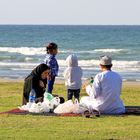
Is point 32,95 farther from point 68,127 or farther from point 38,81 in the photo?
point 68,127

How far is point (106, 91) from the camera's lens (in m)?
10.9

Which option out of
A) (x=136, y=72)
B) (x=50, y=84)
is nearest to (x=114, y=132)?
(x=50, y=84)

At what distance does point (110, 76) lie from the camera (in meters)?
10.9

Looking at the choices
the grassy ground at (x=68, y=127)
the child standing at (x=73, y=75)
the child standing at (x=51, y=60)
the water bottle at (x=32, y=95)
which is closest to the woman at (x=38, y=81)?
the water bottle at (x=32, y=95)

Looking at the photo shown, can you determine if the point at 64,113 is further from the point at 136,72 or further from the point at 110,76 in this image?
the point at 136,72

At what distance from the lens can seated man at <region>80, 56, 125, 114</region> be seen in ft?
35.5

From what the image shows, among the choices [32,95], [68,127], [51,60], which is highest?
[51,60]

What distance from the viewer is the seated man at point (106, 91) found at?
10828 mm

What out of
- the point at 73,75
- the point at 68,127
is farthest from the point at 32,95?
the point at 68,127

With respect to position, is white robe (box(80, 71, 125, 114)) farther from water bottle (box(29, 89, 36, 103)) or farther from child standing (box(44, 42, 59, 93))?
child standing (box(44, 42, 59, 93))

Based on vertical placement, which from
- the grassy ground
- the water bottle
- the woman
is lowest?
the grassy ground

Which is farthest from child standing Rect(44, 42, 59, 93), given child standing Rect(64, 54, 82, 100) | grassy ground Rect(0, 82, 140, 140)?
grassy ground Rect(0, 82, 140, 140)

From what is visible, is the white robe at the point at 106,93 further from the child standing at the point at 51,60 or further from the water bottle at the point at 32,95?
the child standing at the point at 51,60

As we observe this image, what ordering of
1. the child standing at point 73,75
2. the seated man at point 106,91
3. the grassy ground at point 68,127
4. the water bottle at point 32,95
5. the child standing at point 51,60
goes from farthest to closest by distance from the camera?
the child standing at point 51,60
the child standing at point 73,75
the water bottle at point 32,95
the seated man at point 106,91
the grassy ground at point 68,127
